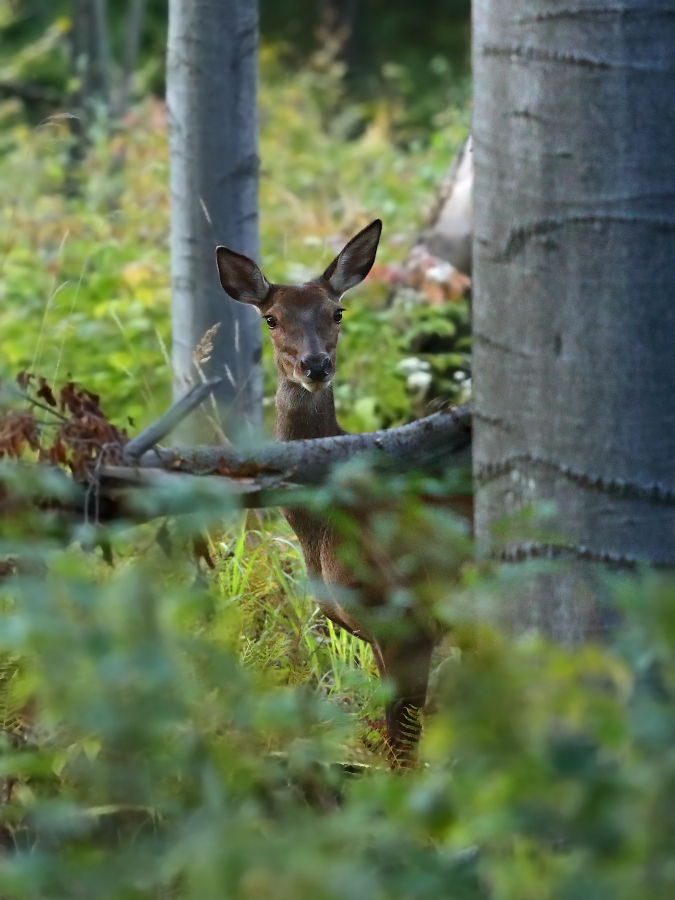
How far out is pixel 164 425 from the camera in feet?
7.41

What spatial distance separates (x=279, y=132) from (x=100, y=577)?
Answer: 11.8 m

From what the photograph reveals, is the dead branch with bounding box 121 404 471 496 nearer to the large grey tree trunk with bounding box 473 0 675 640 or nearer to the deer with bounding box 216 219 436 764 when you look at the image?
the large grey tree trunk with bounding box 473 0 675 640

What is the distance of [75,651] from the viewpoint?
1.63 m

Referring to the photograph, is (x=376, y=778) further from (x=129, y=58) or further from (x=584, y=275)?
(x=129, y=58)

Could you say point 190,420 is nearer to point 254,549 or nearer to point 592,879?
point 254,549

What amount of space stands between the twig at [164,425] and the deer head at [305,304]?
73.1 inches

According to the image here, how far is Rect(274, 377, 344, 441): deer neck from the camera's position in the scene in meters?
4.27

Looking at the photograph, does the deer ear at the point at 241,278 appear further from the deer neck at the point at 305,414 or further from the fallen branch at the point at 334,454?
the fallen branch at the point at 334,454

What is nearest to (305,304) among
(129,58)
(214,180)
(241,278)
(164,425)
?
(241,278)

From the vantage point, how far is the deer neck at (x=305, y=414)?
4.27m

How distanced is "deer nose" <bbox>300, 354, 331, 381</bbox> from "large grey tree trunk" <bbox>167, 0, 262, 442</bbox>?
0.88 metres

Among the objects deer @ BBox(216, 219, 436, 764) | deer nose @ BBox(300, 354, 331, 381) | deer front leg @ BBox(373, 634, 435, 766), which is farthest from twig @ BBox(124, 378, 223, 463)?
deer nose @ BBox(300, 354, 331, 381)

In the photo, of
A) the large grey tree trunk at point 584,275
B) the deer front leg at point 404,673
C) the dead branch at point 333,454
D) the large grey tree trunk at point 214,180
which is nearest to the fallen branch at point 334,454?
the dead branch at point 333,454

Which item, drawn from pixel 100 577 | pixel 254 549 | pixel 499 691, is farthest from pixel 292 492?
pixel 254 549
